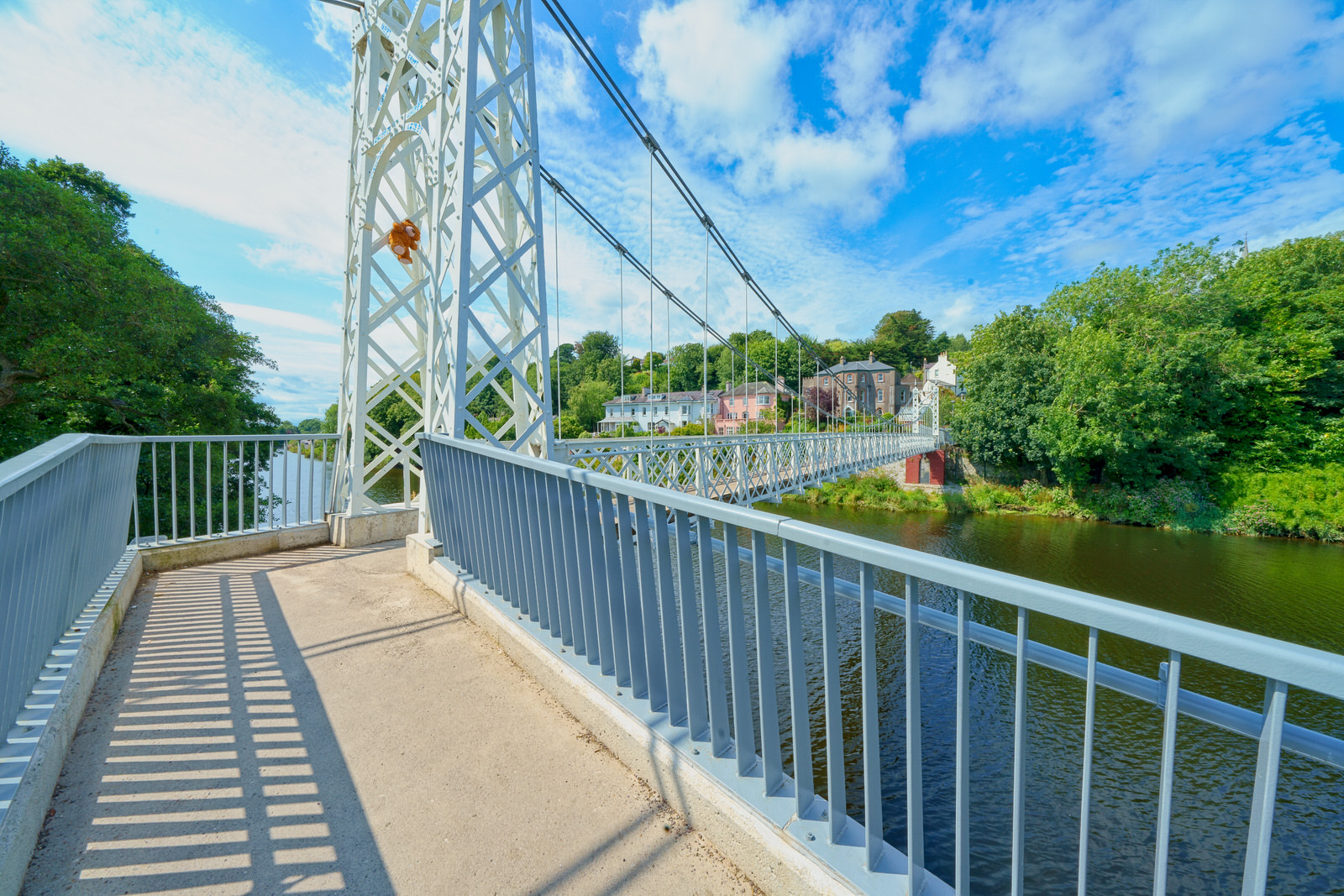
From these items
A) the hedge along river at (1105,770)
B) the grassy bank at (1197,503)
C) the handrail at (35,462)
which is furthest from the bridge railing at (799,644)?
the grassy bank at (1197,503)

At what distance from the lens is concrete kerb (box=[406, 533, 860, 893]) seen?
3.77 feet

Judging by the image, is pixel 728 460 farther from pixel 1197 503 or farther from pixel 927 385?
pixel 927 385

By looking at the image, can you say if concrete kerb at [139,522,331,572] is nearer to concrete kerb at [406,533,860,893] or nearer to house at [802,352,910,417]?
concrete kerb at [406,533,860,893]

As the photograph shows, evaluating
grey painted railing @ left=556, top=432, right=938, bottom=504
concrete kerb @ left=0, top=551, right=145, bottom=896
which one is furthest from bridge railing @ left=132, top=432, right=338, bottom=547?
grey painted railing @ left=556, top=432, right=938, bottom=504

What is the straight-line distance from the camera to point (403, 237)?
4363 mm

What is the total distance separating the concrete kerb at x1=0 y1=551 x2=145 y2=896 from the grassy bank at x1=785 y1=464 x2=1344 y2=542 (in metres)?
17.1

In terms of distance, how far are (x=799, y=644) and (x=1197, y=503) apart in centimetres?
2229

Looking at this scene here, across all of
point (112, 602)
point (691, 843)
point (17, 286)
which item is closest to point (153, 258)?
point (17, 286)

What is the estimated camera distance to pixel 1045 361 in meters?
19.6

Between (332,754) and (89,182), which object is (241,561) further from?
(89,182)

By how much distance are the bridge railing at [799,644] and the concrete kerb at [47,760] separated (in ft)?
4.23

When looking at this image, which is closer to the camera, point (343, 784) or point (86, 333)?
point (343, 784)

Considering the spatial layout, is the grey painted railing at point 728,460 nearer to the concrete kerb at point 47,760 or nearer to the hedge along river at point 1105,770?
the hedge along river at point 1105,770

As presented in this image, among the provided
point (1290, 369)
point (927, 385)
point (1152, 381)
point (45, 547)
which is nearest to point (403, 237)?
point (45, 547)
